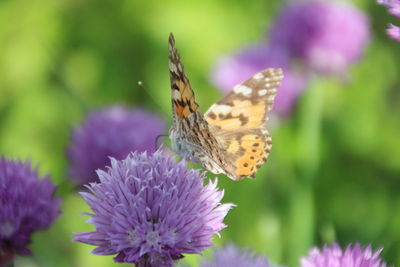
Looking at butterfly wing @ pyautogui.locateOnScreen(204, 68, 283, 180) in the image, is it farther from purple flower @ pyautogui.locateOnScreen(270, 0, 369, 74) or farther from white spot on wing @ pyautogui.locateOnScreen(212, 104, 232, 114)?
purple flower @ pyautogui.locateOnScreen(270, 0, 369, 74)

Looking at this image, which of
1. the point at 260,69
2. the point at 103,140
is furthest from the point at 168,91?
the point at 103,140

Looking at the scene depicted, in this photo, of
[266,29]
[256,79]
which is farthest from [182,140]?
[266,29]

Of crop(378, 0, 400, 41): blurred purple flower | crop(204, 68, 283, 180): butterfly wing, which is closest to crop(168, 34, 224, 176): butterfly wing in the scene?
crop(204, 68, 283, 180): butterfly wing

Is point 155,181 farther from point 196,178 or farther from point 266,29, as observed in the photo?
point 266,29

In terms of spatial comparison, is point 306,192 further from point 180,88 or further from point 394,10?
point 394,10

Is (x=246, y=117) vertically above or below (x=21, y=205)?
above

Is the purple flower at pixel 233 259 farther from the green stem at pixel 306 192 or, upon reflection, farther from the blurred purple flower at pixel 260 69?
the blurred purple flower at pixel 260 69
